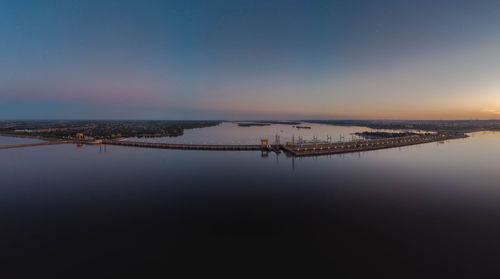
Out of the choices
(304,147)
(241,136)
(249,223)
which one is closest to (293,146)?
(304,147)

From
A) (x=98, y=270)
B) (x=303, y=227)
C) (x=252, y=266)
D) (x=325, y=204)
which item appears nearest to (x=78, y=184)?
(x=98, y=270)

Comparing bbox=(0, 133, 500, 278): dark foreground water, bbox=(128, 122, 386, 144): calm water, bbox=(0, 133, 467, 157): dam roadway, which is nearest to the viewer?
bbox=(0, 133, 500, 278): dark foreground water

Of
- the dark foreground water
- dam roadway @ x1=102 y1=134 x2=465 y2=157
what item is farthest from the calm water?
the dark foreground water

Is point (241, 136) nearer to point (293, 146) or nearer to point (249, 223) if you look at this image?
point (293, 146)

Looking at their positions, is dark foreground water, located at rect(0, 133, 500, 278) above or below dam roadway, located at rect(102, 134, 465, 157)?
below

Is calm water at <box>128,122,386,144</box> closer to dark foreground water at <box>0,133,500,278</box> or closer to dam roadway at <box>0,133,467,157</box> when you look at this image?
dam roadway at <box>0,133,467,157</box>

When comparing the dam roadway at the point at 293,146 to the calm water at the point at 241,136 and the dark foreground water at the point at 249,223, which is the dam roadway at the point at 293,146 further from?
the dark foreground water at the point at 249,223

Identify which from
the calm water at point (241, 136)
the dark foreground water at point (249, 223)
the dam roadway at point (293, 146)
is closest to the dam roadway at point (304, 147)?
the dam roadway at point (293, 146)

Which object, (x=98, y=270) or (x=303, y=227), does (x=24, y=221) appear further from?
(x=303, y=227)
